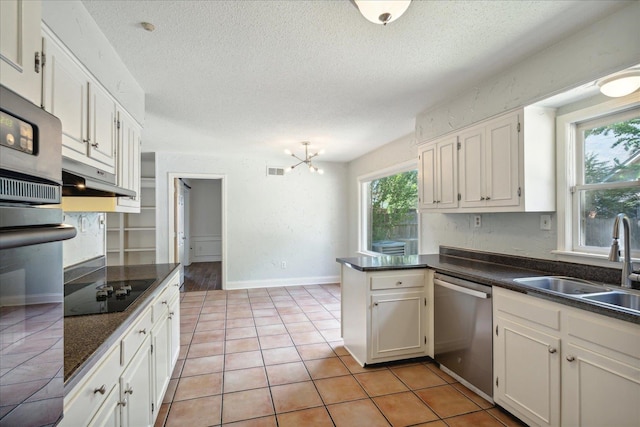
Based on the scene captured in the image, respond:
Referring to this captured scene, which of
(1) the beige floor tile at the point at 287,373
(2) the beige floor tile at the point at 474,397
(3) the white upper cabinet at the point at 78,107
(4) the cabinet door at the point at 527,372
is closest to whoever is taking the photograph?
(3) the white upper cabinet at the point at 78,107

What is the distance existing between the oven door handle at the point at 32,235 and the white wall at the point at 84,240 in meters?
1.88

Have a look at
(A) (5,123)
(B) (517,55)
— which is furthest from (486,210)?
(A) (5,123)

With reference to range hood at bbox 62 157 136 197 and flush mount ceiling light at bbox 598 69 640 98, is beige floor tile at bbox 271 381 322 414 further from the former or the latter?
flush mount ceiling light at bbox 598 69 640 98

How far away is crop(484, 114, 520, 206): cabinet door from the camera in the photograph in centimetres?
229

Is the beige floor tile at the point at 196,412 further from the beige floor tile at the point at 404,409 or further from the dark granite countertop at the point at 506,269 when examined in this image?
the dark granite countertop at the point at 506,269

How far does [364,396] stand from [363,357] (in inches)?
17.2

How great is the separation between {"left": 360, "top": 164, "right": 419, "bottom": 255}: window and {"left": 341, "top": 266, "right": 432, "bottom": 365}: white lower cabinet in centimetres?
154

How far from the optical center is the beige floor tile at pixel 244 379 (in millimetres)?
2414

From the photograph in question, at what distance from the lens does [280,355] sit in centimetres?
296

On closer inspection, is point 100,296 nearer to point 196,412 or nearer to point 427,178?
point 196,412

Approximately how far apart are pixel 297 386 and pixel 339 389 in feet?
1.07

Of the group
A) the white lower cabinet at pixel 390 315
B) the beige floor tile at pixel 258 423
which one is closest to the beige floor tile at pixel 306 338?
the white lower cabinet at pixel 390 315

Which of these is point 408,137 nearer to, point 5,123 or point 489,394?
point 489,394

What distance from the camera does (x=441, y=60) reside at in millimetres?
2230
